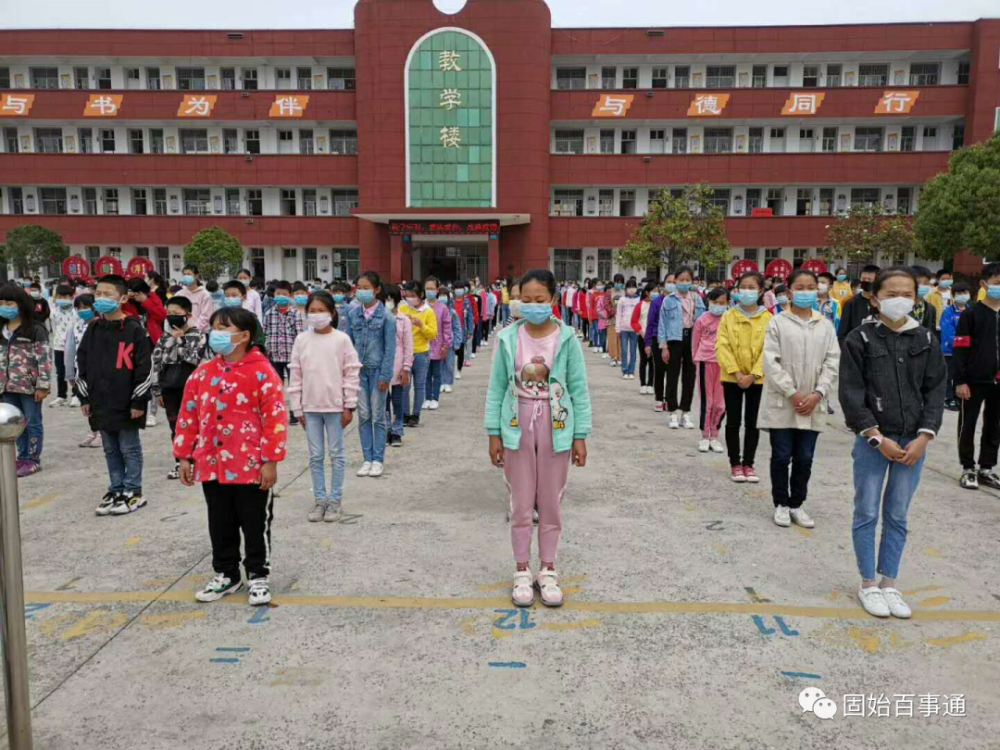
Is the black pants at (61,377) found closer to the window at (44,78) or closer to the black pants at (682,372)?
the black pants at (682,372)

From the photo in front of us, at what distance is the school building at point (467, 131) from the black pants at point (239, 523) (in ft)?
116

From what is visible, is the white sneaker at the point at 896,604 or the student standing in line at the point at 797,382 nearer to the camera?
the white sneaker at the point at 896,604

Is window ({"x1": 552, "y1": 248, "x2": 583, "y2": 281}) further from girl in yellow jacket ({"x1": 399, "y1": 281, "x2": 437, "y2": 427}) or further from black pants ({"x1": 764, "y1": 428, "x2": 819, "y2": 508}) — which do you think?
black pants ({"x1": 764, "y1": 428, "x2": 819, "y2": 508})

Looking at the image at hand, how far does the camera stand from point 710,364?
24.8 feet

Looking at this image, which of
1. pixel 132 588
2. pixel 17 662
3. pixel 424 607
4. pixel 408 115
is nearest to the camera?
pixel 17 662

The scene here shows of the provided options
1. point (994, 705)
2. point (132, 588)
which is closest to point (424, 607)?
point (132, 588)

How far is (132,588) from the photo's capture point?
4.28m

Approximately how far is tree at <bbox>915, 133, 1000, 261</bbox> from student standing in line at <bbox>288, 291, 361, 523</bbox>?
3214 cm

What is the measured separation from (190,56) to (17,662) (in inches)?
1771

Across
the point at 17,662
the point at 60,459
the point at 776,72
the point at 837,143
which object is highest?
the point at 776,72

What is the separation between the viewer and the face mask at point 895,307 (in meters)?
3.89

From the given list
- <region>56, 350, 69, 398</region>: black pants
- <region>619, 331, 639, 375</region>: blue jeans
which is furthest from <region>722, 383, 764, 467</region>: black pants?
<region>56, 350, 69, 398</region>: black pants

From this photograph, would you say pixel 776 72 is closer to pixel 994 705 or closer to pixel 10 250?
pixel 10 250

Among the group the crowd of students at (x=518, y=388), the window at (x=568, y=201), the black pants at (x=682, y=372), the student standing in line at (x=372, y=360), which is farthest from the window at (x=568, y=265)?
the student standing in line at (x=372, y=360)
